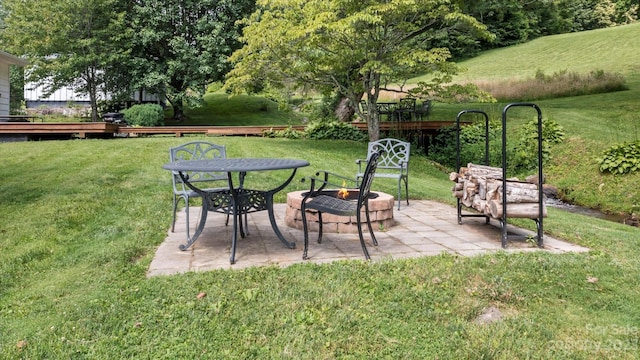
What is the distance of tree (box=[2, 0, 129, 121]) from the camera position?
16.1 m

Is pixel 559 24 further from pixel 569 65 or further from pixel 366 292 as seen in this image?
pixel 366 292

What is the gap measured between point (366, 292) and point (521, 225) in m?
2.78

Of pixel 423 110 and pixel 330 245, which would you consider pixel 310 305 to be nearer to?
pixel 330 245

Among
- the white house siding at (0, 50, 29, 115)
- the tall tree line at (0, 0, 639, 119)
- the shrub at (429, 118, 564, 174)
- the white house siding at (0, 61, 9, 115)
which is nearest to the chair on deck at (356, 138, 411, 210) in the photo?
the shrub at (429, 118, 564, 174)

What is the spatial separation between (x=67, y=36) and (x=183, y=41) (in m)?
4.25

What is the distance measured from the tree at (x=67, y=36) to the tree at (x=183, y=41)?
90 centimetres

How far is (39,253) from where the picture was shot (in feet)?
11.4

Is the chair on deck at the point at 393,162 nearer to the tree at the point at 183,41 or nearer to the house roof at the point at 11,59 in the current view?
the tree at the point at 183,41

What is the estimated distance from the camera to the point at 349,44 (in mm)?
9930

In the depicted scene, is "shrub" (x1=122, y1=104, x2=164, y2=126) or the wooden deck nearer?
the wooden deck

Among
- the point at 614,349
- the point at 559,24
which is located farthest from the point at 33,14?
the point at 559,24

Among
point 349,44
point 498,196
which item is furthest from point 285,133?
point 498,196

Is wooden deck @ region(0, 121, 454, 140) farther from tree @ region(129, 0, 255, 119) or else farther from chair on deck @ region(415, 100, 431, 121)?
tree @ region(129, 0, 255, 119)

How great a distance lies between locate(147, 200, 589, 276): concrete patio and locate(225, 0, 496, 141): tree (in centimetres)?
552
